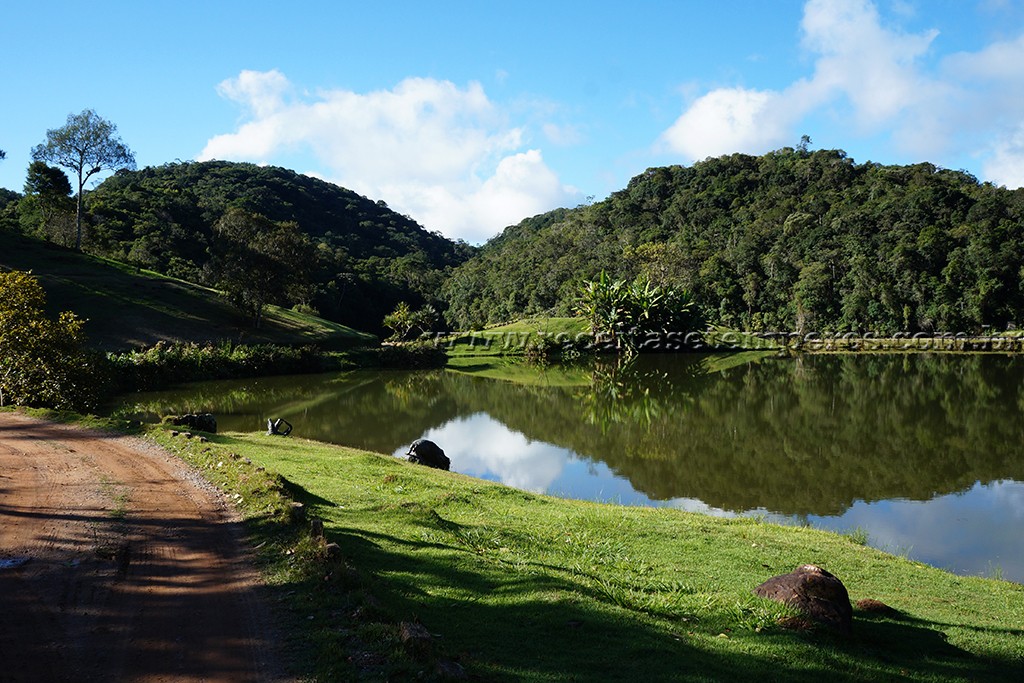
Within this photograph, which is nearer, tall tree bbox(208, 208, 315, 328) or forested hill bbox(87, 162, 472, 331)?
tall tree bbox(208, 208, 315, 328)

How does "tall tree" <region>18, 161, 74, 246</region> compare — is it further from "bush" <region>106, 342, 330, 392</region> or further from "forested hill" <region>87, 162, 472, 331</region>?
"bush" <region>106, 342, 330, 392</region>

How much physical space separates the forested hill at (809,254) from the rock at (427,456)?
139ft

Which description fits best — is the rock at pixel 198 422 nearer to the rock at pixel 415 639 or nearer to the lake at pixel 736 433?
the lake at pixel 736 433

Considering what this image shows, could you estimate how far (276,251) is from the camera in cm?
4559

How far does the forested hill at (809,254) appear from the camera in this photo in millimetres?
56781

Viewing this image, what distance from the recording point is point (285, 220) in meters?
89.4

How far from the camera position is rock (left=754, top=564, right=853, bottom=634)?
566 cm

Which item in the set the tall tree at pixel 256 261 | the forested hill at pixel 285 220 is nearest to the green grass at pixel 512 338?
the forested hill at pixel 285 220

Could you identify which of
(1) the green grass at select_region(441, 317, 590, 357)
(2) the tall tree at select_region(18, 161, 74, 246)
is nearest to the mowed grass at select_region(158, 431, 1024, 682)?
(1) the green grass at select_region(441, 317, 590, 357)

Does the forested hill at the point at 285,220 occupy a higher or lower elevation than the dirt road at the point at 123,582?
higher

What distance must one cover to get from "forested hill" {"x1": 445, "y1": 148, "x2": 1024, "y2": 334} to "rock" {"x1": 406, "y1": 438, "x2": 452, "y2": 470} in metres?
42.2

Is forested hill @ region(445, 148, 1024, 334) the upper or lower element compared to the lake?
upper

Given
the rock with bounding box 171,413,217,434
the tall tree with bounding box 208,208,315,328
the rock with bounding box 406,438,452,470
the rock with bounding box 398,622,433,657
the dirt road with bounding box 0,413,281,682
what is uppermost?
the tall tree with bounding box 208,208,315,328

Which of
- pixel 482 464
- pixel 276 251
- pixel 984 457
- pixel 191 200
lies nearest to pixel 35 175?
pixel 191 200
